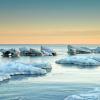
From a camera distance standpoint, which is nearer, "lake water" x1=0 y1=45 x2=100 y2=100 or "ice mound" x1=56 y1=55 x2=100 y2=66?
"lake water" x1=0 y1=45 x2=100 y2=100

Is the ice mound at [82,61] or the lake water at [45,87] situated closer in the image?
the lake water at [45,87]

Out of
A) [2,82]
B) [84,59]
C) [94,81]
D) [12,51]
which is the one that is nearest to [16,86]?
[2,82]

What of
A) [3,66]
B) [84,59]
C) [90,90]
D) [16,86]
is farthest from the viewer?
[84,59]

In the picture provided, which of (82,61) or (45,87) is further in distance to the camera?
(82,61)

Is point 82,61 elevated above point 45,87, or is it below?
above

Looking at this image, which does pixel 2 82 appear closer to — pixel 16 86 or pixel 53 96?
pixel 16 86

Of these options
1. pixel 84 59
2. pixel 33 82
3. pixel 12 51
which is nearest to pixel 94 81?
pixel 33 82

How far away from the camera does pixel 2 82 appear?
20625 millimetres

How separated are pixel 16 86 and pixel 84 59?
54.2 feet

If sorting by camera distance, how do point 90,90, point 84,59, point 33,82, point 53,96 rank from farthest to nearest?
point 84,59
point 33,82
point 90,90
point 53,96

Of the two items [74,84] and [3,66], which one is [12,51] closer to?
[3,66]

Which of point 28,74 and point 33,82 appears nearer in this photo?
point 33,82

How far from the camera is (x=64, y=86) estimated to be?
765 inches

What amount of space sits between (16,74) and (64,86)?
19.6 ft
